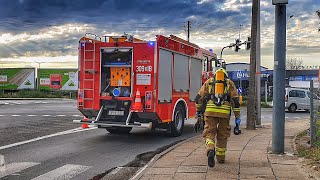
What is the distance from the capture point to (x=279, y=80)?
27.7 feet

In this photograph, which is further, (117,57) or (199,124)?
(117,57)

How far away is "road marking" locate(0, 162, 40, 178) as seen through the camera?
7695mm

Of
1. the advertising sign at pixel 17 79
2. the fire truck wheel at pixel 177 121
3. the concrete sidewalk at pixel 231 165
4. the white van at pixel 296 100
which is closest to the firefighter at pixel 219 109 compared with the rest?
the concrete sidewalk at pixel 231 165

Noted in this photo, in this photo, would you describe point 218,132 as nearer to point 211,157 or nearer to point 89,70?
point 211,157

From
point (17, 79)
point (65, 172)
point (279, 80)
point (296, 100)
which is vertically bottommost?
point (65, 172)

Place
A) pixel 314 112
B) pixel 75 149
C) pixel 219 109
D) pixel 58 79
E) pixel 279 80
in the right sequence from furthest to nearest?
pixel 58 79
pixel 75 149
pixel 314 112
pixel 279 80
pixel 219 109

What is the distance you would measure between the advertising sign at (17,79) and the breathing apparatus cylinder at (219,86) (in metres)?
48.3

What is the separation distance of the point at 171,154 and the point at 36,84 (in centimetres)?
4721

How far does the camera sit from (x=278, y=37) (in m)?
8.45

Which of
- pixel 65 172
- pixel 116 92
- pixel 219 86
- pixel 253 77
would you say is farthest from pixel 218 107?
pixel 253 77

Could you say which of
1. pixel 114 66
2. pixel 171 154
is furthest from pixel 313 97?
pixel 114 66

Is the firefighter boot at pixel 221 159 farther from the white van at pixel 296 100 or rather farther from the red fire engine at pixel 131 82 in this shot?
the white van at pixel 296 100

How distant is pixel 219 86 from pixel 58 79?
4757cm

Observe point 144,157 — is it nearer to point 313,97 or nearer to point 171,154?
point 171,154
